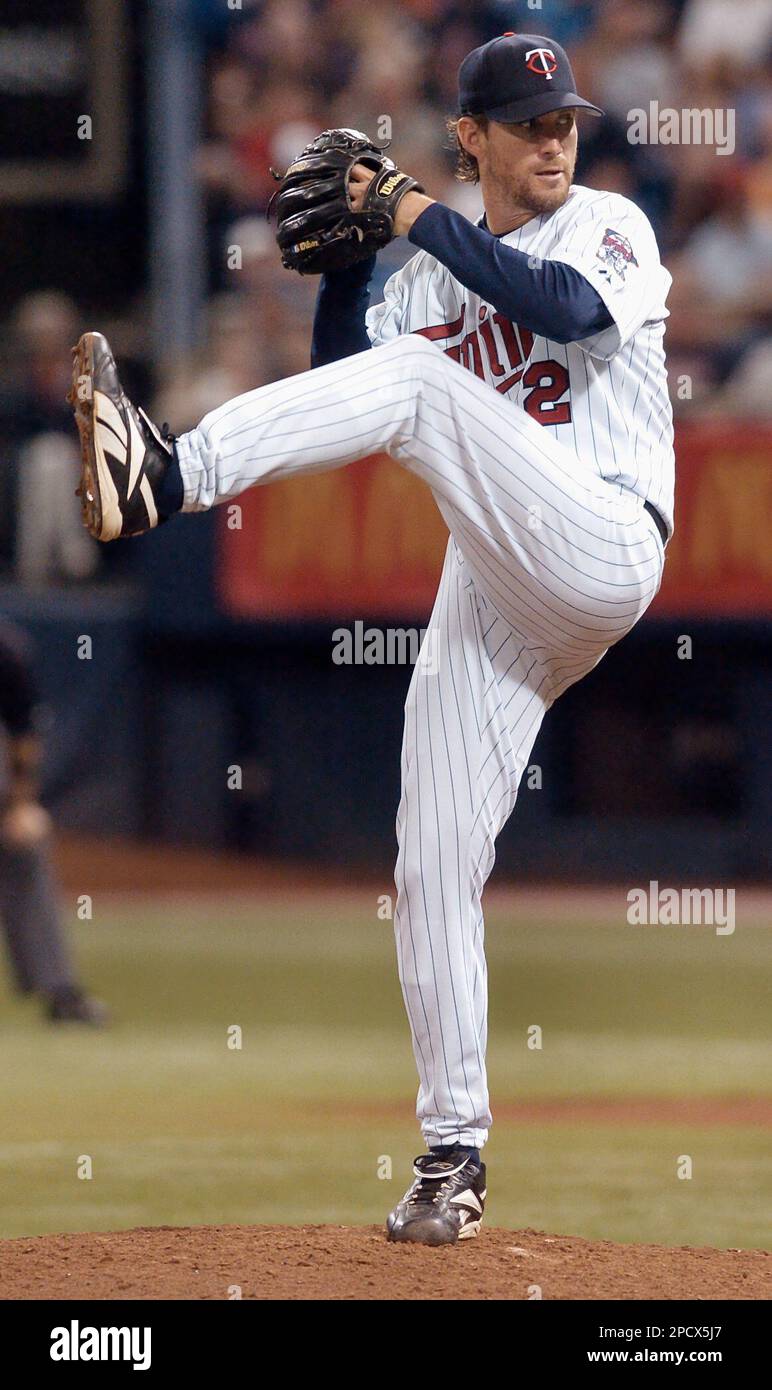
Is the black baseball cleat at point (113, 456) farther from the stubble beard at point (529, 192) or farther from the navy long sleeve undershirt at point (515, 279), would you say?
the stubble beard at point (529, 192)

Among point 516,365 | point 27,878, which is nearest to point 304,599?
point 27,878

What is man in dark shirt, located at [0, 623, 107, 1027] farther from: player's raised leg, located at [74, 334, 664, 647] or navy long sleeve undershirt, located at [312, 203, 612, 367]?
navy long sleeve undershirt, located at [312, 203, 612, 367]

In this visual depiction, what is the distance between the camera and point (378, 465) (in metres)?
10.1

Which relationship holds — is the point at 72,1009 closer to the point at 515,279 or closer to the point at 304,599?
the point at 304,599

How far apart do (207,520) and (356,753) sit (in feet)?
4.83

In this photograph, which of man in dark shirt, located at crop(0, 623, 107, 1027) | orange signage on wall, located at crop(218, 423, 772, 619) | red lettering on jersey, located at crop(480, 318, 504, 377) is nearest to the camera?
red lettering on jersey, located at crop(480, 318, 504, 377)

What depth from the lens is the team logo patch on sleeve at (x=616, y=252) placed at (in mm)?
3488

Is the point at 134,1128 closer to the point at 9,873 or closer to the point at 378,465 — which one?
the point at 9,873

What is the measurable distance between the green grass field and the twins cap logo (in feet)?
8.07

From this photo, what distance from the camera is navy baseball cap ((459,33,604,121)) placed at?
3531mm

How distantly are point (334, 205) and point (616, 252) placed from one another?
51cm

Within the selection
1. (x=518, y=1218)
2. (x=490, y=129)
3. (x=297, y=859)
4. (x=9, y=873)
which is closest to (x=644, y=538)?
(x=490, y=129)

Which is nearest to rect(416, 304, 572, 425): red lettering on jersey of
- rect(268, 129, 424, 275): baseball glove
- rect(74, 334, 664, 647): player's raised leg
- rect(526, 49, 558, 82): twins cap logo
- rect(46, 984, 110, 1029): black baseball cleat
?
rect(74, 334, 664, 647): player's raised leg

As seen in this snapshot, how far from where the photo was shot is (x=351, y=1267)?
3.48 meters
